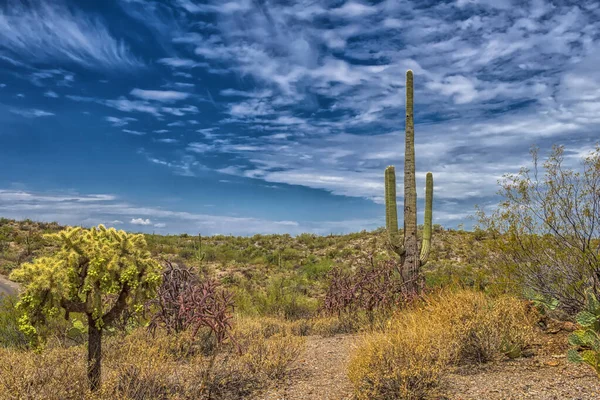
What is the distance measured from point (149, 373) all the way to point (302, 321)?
19.6 feet

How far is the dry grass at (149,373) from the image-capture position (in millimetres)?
5387

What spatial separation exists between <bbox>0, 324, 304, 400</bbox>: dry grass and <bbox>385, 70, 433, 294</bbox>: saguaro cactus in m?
5.60

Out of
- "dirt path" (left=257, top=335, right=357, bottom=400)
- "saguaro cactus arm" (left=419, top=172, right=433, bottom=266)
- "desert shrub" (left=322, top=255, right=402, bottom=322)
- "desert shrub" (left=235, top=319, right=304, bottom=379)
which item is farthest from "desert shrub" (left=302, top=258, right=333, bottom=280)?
"desert shrub" (left=235, top=319, right=304, bottom=379)

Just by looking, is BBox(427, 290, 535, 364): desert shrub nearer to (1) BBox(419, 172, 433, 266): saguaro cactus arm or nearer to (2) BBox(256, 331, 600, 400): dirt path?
(2) BBox(256, 331, 600, 400): dirt path

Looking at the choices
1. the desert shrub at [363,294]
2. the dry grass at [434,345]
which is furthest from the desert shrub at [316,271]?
the dry grass at [434,345]

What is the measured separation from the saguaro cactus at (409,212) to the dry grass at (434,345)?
370 centimetres

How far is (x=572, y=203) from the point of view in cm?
890

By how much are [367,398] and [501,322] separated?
3.07m

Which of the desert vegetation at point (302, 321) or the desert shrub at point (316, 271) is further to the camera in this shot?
the desert shrub at point (316, 271)

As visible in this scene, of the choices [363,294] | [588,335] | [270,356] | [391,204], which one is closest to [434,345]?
[588,335]

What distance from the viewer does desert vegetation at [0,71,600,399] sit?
540 centimetres

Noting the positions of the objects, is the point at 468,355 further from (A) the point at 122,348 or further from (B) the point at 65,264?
(B) the point at 65,264

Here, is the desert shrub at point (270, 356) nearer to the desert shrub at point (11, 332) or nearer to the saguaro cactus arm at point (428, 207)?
the desert shrub at point (11, 332)

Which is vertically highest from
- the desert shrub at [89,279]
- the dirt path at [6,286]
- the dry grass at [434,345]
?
the desert shrub at [89,279]
